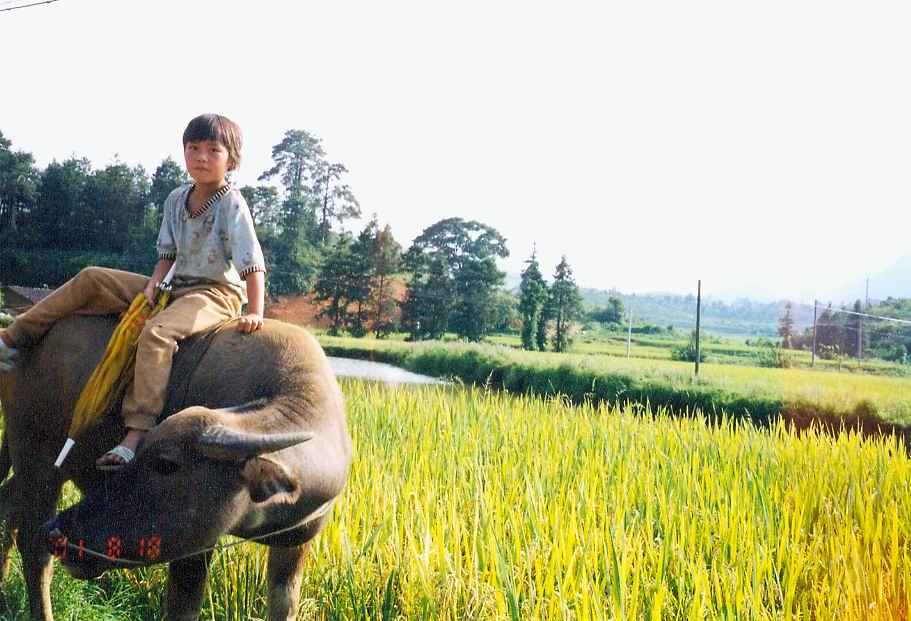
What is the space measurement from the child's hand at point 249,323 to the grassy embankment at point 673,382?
414cm

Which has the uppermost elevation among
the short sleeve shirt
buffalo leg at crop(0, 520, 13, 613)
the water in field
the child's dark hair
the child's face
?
the child's dark hair

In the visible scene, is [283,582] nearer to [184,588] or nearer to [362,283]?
[184,588]

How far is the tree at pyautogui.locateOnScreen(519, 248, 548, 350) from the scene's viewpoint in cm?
1272

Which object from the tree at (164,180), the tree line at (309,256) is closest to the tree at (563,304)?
the tree line at (309,256)

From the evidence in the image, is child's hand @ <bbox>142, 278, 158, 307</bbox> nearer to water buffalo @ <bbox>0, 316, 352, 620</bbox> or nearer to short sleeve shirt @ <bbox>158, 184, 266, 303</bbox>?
short sleeve shirt @ <bbox>158, 184, 266, 303</bbox>

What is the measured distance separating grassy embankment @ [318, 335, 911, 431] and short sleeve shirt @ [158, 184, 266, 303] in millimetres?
4004

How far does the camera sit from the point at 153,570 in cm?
296

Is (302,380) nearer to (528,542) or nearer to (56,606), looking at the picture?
(528,542)

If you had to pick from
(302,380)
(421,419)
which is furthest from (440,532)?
(421,419)

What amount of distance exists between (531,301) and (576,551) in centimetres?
1067

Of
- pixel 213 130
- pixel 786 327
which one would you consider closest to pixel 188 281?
pixel 213 130

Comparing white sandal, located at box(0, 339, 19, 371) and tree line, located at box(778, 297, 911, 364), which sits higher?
tree line, located at box(778, 297, 911, 364)

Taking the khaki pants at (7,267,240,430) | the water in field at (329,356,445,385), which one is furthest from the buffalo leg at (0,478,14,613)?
the water in field at (329,356,445,385)

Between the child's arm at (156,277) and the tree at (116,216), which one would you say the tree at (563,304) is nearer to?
the tree at (116,216)
